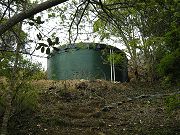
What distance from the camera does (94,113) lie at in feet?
36.3

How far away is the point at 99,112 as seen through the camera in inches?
441

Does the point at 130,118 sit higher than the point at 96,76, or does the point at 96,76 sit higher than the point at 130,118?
the point at 96,76

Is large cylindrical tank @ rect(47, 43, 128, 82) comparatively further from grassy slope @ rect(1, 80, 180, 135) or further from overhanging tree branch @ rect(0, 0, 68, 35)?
overhanging tree branch @ rect(0, 0, 68, 35)

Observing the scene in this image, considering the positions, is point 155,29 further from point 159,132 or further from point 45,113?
point 45,113

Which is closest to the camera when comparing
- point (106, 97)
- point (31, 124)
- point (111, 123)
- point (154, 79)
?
point (31, 124)

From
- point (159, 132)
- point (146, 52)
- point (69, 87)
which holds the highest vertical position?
point (146, 52)

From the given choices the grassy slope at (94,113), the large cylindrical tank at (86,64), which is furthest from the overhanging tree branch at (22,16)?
the large cylindrical tank at (86,64)

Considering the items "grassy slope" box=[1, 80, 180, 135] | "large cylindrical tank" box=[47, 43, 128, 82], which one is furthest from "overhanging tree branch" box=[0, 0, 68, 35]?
"large cylindrical tank" box=[47, 43, 128, 82]

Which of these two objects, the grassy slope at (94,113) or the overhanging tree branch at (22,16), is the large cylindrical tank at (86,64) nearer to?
the grassy slope at (94,113)

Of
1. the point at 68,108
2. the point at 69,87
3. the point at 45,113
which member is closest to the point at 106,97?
the point at 69,87

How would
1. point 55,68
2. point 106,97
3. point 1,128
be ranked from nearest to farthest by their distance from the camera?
point 1,128 → point 106,97 → point 55,68

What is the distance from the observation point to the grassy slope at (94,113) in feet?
31.1

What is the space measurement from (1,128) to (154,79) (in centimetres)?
953

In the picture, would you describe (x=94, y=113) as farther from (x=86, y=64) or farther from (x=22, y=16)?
(x=22, y=16)
